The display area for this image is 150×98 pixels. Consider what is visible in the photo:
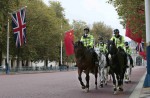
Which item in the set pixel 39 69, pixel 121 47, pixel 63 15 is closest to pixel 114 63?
pixel 121 47

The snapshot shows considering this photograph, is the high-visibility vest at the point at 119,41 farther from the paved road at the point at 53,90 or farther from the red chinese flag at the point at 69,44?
the red chinese flag at the point at 69,44

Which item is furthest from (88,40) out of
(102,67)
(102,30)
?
(102,30)

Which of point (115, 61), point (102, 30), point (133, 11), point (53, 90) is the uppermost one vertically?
point (102, 30)

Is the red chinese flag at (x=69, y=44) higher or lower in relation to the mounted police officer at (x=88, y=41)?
higher

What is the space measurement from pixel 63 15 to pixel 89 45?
82.6m

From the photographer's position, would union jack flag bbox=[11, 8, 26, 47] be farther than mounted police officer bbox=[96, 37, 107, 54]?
Yes

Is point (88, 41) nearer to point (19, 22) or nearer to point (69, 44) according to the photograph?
point (19, 22)

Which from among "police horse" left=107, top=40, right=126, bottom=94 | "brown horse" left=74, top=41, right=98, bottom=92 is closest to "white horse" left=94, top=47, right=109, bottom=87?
"brown horse" left=74, top=41, right=98, bottom=92

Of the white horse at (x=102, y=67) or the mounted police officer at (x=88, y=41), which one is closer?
the mounted police officer at (x=88, y=41)

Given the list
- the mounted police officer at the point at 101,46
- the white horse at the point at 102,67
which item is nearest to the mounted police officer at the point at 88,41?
the white horse at the point at 102,67

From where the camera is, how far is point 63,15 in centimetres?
9831

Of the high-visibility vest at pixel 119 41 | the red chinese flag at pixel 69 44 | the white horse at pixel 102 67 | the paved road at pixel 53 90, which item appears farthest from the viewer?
the red chinese flag at pixel 69 44

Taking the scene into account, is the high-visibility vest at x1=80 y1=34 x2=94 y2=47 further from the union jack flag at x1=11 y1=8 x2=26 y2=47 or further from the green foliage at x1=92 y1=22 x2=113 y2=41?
the green foliage at x1=92 y1=22 x2=113 y2=41

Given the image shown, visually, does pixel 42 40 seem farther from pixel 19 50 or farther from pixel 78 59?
pixel 78 59
